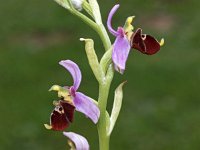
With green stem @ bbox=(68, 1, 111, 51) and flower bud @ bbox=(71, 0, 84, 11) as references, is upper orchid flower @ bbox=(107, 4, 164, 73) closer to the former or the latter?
green stem @ bbox=(68, 1, 111, 51)

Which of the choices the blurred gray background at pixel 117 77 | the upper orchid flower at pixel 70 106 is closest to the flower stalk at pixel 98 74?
the upper orchid flower at pixel 70 106

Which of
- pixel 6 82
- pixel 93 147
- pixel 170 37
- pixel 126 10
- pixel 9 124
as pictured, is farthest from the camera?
pixel 126 10

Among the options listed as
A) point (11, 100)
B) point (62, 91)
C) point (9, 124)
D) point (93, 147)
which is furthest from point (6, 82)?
point (62, 91)

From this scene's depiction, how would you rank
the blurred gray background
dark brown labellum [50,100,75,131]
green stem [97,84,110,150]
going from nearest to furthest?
dark brown labellum [50,100,75,131] → green stem [97,84,110,150] → the blurred gray background

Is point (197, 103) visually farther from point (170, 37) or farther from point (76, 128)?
point (170, 37)

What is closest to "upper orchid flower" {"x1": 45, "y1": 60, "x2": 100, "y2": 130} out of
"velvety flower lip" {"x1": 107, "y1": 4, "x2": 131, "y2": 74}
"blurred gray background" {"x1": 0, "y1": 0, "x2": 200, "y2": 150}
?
"velvety flower lip" {"x1": 107, "y1": 4, "x2": 131, "y2": 74}

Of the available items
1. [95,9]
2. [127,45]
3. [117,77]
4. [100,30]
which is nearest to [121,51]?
[127,45]

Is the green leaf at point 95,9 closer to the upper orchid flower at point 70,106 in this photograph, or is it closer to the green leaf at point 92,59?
the green leaf at point 92,59
